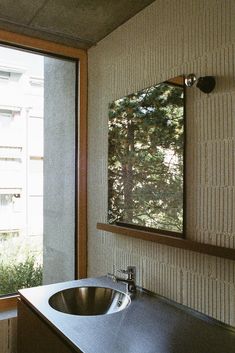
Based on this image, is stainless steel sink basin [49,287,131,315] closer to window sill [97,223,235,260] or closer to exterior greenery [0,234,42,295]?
window sill [97,223,235,260]

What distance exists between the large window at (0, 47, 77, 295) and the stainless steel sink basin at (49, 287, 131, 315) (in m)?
0.53

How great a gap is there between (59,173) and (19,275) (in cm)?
76

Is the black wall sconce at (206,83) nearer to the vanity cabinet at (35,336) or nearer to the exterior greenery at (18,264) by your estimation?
the vanity cabinet at (35,336)

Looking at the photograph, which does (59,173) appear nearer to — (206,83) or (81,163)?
(81,163)

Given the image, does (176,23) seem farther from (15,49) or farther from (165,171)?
(15,49)

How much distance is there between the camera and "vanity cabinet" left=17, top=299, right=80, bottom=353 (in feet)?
4.12

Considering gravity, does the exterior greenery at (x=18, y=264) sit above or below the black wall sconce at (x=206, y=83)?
below

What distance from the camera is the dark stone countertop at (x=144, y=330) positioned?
1.13 metres

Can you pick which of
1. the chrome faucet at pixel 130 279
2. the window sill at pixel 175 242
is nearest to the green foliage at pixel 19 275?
the window sill at pixel 175 242

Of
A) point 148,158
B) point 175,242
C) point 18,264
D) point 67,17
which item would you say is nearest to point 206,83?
point 148,158

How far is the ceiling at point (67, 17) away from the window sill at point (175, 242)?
4.05 feet

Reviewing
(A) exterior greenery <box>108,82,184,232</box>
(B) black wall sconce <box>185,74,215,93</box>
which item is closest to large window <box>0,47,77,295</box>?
(A) exterior greenery <box>108,82,184,232</box>

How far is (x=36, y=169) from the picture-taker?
2.24 meters

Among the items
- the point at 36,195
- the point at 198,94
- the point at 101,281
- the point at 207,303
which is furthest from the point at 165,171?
the point at 36,195
